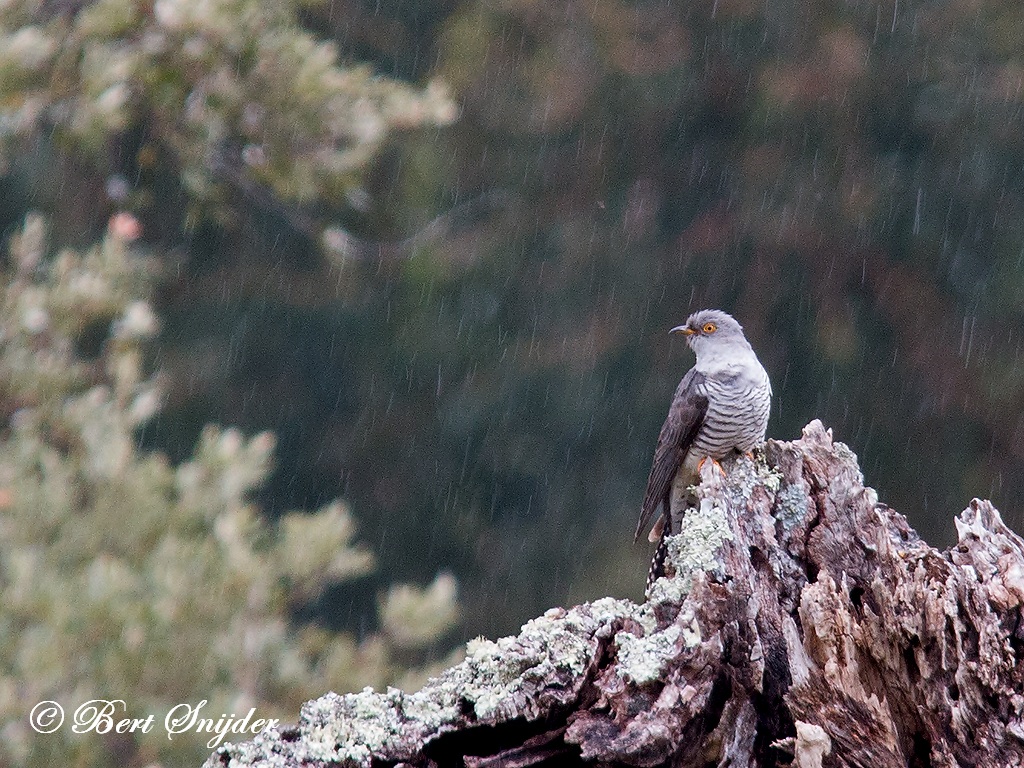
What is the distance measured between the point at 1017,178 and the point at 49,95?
5.35 m

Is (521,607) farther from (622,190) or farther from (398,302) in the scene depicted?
(622,190)

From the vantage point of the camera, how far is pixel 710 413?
12.8 ft

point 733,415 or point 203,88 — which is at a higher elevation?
point 203,88

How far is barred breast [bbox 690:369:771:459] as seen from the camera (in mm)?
3785

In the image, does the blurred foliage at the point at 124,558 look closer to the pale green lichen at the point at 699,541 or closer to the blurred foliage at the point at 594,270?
the blurred foliage at the point at 594,270

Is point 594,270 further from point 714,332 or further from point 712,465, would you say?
point 712,465

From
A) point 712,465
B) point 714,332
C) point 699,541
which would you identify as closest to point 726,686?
point 699,541

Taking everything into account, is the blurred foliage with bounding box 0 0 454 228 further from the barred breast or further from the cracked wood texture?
the cracked wood texture

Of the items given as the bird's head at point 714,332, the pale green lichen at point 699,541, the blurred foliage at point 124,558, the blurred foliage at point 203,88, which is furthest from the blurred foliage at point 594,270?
the pale green lichen at point 699,541

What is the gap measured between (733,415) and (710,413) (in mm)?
106

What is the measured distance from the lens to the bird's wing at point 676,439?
3.96 meters

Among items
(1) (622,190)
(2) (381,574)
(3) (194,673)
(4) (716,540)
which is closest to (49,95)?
(3) (194,673)

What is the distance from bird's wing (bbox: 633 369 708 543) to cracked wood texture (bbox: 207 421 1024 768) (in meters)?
1.54

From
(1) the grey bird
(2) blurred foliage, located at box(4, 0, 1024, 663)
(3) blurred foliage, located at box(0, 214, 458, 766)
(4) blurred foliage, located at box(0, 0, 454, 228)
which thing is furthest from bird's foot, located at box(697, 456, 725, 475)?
(2) blurred foliage, located at box(4, 0, 1024, 663)
